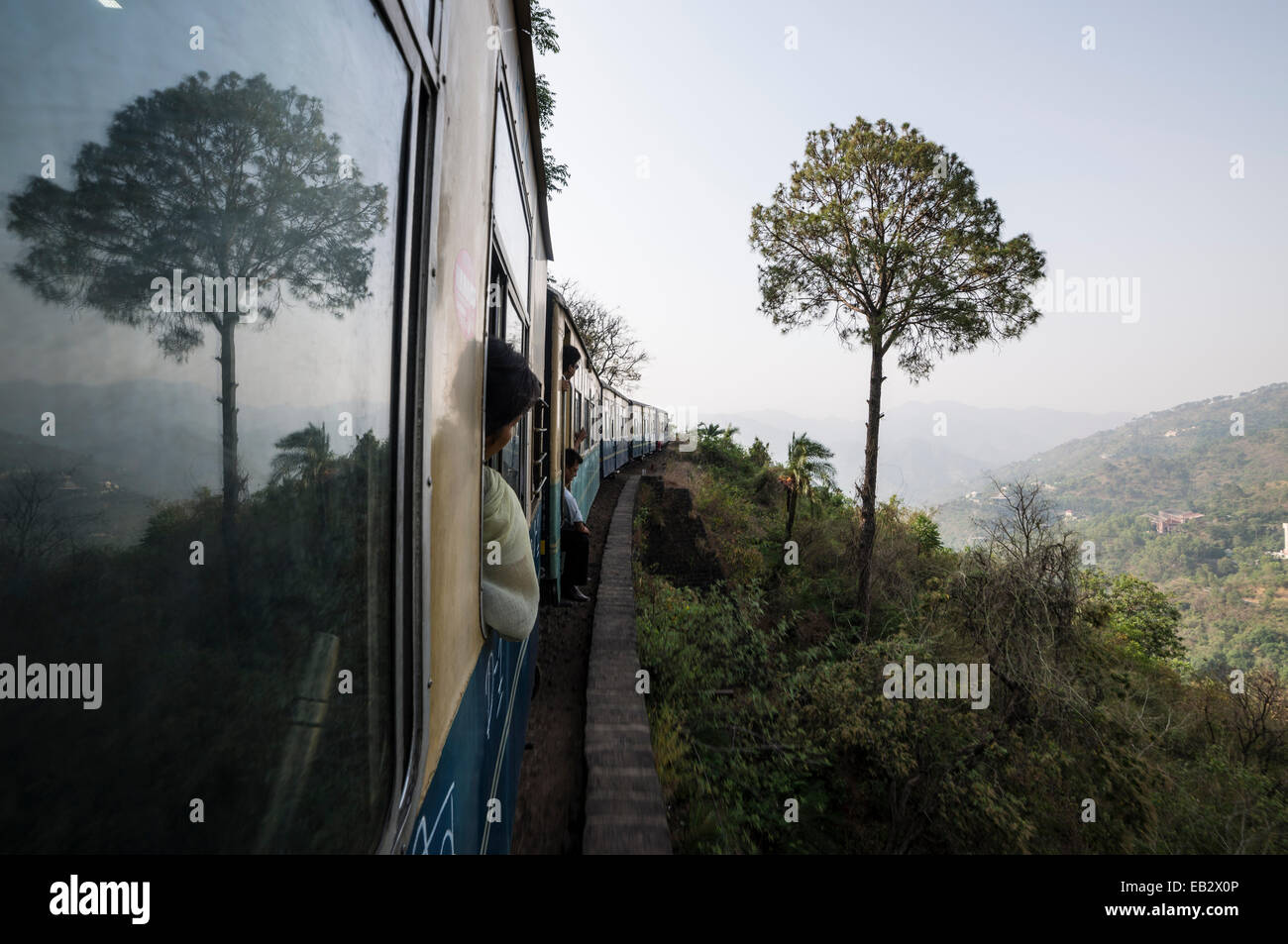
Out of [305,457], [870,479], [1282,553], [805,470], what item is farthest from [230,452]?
[1282,553]

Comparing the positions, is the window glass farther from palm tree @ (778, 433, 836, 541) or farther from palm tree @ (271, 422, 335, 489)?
palm tree @ (778, 433, 836, 541)

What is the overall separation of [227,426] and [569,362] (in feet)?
19.5

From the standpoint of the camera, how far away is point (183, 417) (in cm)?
54

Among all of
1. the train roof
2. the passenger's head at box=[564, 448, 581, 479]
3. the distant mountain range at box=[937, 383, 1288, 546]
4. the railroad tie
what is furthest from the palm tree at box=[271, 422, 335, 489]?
the distant mountain range at box=[937, 383, 1288, 546]

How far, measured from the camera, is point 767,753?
19.8 ft

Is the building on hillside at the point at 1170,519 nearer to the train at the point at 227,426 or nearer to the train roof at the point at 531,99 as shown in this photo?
the train roof at the point at 531,99

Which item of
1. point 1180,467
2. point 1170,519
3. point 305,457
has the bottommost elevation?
point 1170,519

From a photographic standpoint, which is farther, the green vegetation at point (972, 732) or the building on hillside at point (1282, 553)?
the building on hillside at point (1282, 553)

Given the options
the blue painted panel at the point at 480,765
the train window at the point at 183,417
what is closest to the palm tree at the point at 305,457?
the train window at the point at 183,417

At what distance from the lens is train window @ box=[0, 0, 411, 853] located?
15.8 inches

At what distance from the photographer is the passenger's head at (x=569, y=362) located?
621 cm

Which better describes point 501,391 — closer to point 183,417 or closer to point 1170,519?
point 183,417

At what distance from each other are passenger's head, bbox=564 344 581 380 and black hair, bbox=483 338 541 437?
13.2ft
